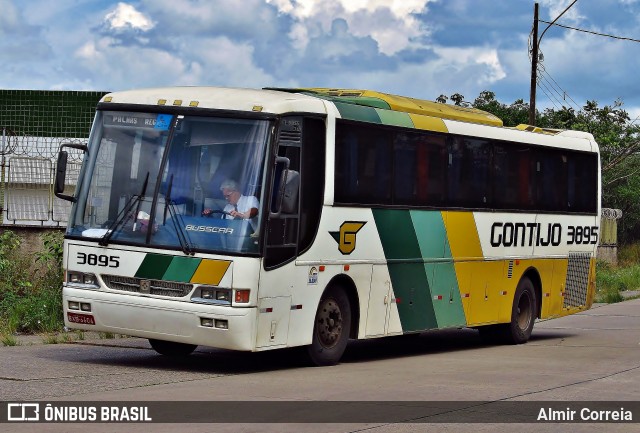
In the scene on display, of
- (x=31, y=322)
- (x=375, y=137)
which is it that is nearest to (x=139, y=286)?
(x=375, y=137)

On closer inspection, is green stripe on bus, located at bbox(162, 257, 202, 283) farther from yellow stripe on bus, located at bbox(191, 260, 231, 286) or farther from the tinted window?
the tinted window

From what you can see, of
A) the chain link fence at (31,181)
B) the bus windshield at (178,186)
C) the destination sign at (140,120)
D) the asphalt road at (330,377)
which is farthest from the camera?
the chain link fence at (31,181)

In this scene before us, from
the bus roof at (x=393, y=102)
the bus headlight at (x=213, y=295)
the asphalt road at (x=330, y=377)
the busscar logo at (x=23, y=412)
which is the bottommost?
the asphalt road at (x=330, y=377)

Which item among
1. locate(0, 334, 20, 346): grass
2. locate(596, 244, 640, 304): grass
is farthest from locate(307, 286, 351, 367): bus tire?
locate(596, 244, 640, 304): grass

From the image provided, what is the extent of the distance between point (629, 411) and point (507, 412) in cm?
118

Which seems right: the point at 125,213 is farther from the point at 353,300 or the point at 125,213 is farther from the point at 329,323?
the point at 353,300

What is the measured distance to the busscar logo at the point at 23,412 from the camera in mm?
10586

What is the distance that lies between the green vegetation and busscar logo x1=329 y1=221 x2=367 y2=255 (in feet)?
14.7

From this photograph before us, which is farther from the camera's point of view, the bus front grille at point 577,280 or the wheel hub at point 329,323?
the bus front grille at point 577,280

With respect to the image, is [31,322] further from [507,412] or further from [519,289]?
[507,412]

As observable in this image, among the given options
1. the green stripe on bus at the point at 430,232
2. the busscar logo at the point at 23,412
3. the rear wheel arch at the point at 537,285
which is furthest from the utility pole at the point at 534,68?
the busscar logo at the point at 23,412

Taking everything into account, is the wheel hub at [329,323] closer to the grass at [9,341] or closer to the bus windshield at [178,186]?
the bus windshield at [178,186]

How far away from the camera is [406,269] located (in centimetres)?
1748

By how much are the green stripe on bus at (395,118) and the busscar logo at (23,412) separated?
7235 mm
